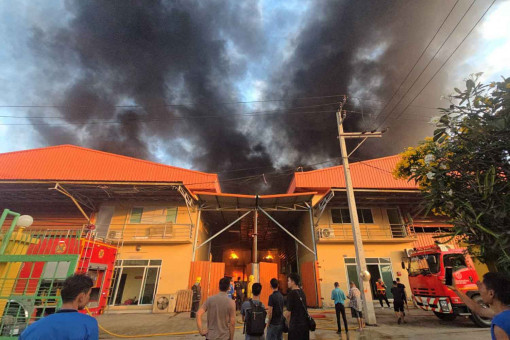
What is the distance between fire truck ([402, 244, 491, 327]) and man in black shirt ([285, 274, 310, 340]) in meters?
7.56

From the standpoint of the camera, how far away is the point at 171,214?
16.4 m

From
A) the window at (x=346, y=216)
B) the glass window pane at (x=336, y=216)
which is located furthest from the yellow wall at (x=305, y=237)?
the window at (x=346, y=216)

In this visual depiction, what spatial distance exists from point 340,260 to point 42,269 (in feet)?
50.6

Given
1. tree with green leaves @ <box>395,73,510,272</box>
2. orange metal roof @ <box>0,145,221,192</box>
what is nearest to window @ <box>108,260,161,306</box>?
orange metal roof @ <box>0,145,221,192</box>

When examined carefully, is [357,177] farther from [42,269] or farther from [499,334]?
[42,269]

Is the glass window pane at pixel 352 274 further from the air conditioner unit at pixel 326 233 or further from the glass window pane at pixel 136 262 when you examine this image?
the glass window pane at pixel 136 262

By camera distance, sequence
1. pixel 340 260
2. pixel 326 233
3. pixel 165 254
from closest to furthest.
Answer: pixel 165 254, pixel 340 260, pixel 326 233

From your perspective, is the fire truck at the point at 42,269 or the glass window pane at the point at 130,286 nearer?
the fire truck at the point at 42,269

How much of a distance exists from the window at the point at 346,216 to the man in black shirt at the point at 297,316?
13996mm

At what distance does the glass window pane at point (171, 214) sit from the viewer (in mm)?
16266

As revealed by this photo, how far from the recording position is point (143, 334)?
8.27 m

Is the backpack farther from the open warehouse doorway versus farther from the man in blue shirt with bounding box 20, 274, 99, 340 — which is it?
the open warehouse doorway

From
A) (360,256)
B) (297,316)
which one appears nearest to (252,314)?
(297,316)

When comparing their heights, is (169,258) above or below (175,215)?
below
